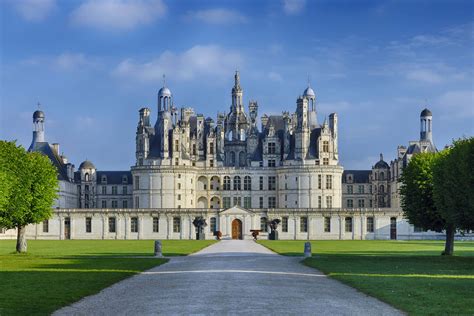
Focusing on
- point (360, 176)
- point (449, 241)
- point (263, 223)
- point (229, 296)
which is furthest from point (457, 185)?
point (360, 176)

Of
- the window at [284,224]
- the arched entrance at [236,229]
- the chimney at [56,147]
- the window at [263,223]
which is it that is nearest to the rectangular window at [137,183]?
the arched entrance at [236,229]

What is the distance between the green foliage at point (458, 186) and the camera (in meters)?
48.3

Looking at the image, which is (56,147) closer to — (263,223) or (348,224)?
(263,223)

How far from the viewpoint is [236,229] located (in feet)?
383

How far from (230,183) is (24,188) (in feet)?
228

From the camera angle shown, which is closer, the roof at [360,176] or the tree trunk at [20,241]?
the tree trunk at [20,241]

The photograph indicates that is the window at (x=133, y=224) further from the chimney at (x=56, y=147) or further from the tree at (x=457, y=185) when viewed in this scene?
the tree at (x=457, y=185)

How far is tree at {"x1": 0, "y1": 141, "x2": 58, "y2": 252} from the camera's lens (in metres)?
57.5

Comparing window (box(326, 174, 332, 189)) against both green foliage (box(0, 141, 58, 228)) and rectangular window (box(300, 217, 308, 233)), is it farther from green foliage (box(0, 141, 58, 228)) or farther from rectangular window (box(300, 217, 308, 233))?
green foliage (box(0, 141, 58, 228))

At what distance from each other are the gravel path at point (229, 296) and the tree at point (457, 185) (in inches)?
666

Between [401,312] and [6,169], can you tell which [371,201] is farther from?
[401,312]

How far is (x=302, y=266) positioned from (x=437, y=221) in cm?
1939

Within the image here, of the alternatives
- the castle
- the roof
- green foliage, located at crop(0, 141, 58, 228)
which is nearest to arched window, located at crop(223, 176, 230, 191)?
the castle

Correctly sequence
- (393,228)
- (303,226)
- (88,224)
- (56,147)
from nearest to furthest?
(393,228) → (303,226) → (88,224) → (56,147)
